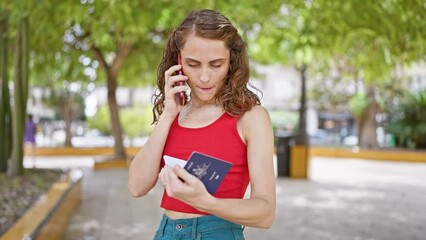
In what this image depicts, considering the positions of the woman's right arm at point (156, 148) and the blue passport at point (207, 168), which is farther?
the woman's right arm at point (156, 148)

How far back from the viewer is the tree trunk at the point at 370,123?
24.9m

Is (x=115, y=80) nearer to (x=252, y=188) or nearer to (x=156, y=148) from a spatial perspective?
(x=156, y=148)

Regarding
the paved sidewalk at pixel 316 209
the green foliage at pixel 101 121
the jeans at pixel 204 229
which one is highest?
the jeans at pixel 204 229

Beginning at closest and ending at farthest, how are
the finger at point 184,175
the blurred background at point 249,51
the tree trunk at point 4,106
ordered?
1. the finger at point 184,175
2. the blurred background at point 249,51
3. the tree trunk at point 4,106

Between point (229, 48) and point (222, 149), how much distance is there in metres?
0.32

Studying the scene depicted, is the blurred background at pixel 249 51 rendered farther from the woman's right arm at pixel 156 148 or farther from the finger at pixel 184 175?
the finger at pixel 184 175

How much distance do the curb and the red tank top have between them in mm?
2878

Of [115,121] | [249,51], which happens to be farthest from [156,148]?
[115,121]

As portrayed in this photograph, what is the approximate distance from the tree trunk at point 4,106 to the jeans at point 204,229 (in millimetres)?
11061

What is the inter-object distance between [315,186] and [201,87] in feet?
40.6

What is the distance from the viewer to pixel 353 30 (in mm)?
9305

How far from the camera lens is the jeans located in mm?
1976

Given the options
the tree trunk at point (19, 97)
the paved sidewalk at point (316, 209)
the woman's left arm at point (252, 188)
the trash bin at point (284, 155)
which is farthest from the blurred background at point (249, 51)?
the paved sidewalk at point (316, 209)

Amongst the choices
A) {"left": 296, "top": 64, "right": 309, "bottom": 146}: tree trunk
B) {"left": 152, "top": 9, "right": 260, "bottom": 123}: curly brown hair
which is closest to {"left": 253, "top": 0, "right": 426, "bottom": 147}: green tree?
{"left": 296, "top": 64, "right": 309, "bottom": 146}: tree trunk
